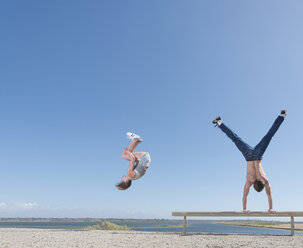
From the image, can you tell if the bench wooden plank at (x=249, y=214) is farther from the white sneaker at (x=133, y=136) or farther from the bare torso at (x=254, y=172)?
the white sneaker at (x=133, y=136)

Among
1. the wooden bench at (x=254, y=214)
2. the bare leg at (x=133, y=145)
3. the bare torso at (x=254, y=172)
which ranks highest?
the bare leg at (x=133, y=145)

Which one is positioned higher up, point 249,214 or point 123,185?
point 123,185

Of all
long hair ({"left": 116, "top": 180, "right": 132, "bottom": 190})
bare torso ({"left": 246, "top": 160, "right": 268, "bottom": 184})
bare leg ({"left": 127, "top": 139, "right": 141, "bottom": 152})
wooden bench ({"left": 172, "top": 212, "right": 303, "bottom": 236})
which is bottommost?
wooden bench ({"left": 172, "top": 212, "right": 303, "bottom": 236})

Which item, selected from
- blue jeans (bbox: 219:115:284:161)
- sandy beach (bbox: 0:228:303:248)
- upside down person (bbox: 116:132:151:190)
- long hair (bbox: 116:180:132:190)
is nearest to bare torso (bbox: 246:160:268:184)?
blue jeans (bbox: 219:115:284:161)

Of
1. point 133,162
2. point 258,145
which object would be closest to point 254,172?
point 258,145

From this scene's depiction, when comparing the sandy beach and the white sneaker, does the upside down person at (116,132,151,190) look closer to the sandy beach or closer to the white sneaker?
the white sneaker

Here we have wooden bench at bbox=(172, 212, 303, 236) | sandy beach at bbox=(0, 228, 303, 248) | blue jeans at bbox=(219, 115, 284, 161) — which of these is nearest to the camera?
sandy beach at bbox=(0, 228, 303, 248)

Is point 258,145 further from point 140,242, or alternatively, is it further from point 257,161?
point 140,242

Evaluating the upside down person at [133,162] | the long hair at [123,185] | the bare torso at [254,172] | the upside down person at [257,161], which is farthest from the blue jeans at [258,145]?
the long hair at [123,185]

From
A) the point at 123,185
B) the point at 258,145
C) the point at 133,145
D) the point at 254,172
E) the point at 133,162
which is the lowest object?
the point at 123,185

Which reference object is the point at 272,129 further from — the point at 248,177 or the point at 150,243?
the point at 150,243

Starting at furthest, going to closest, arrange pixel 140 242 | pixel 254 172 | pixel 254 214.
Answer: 1. pixel 254 172
2. pixel 254 214
3. pixel 140 242

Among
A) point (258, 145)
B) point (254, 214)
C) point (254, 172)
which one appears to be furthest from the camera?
point (258, 145)

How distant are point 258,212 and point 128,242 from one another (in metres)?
4.46
